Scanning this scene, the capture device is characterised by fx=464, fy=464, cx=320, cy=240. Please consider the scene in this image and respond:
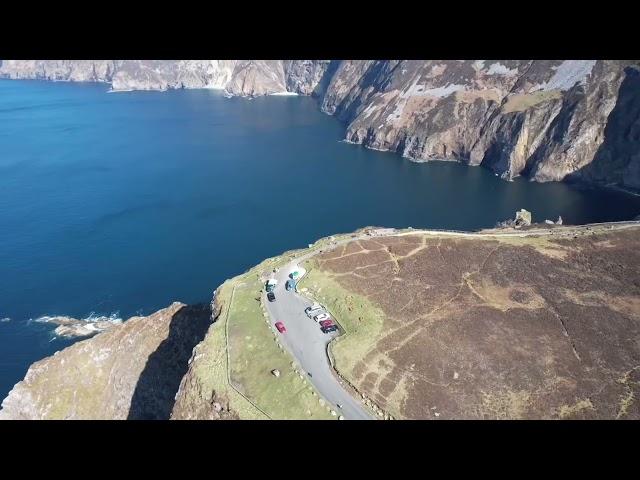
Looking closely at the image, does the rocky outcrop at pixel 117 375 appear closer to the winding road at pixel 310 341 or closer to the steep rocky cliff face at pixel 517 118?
the winding road at pixel 310 341

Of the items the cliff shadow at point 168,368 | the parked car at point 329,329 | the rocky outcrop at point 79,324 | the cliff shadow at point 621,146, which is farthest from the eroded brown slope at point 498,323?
the cliff shadow at point 621,146

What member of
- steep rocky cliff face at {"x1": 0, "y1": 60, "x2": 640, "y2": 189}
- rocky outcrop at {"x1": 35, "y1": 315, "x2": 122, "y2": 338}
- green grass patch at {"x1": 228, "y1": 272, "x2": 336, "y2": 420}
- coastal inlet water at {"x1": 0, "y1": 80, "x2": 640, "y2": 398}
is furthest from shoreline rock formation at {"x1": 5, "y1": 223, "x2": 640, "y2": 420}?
steep rocky cliff face at {"x1": 0, "y1": 60, "x2": 640, "y2": 189}

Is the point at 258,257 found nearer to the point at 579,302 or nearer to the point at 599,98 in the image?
the point at 579,302

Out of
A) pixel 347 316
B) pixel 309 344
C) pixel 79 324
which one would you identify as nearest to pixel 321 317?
pixel 347 316

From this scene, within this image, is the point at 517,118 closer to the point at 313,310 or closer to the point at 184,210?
the point at 184,210

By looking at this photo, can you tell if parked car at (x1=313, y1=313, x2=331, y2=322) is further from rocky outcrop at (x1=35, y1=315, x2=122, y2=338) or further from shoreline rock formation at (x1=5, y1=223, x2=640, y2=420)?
rocky outcrop at (x1=35, y1=315, x2=122, y2=338)

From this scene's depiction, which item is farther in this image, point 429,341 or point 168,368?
point 168,368

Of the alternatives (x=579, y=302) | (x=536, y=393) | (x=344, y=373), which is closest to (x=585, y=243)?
(x=579, y=302)
